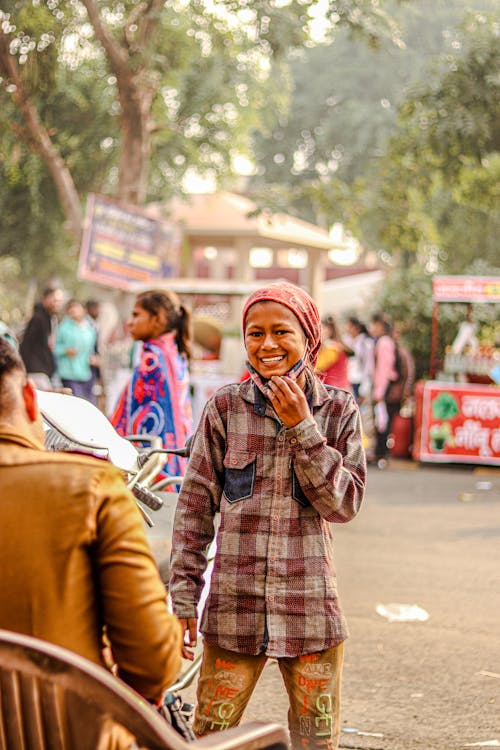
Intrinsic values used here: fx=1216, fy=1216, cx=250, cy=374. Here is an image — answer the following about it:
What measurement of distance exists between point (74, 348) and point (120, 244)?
307cm

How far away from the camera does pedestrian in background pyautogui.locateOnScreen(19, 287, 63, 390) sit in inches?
543

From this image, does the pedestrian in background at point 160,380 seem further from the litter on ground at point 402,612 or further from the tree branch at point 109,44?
the tree branch at point 109,44

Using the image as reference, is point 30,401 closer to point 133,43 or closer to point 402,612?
point 402,612

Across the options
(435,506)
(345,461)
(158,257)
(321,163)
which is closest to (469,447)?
(435,506)

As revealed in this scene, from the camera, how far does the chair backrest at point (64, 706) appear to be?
200cm

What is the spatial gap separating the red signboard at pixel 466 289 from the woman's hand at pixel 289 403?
39.6 ft

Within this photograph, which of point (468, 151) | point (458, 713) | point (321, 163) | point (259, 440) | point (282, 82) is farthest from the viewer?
point (321, 163)

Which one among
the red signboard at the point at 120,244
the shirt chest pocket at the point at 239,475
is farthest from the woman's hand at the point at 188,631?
the red signboard at the point at 120,244

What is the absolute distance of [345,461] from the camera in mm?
3330

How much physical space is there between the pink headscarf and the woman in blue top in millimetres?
10941

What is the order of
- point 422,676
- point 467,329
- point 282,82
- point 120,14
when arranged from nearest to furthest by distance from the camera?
point 422,676 < point 467,329 < point 120,14 < point 282,82

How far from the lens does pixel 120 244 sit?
16.8 metres

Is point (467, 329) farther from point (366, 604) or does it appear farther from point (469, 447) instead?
point (366, 604)

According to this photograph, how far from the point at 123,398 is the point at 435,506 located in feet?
19.2
